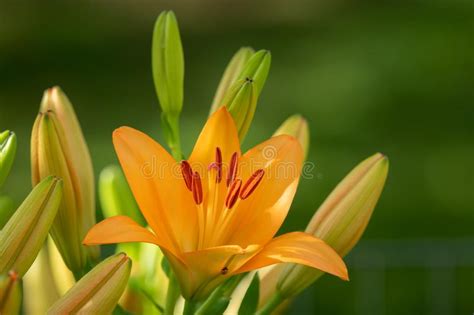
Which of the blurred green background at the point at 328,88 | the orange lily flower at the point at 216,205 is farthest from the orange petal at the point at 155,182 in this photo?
the blurred green background at the point at 328,88

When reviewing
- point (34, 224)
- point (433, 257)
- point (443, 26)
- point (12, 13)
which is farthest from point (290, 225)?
point (34, 224)

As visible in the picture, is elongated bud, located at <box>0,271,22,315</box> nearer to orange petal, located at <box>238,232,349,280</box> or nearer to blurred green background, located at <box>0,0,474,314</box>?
orange petal, located at <box>238,232,349,280</box>

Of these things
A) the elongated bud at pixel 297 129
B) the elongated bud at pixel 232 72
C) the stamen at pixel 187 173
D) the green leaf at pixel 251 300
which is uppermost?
the elongated bud at pixel 232 72

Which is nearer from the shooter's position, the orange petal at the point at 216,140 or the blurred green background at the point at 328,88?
the orange petal at the point at 216,140

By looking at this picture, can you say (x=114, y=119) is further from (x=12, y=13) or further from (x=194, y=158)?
(x=194, y=158)

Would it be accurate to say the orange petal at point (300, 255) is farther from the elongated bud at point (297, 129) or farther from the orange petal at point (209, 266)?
the elongated bud at point (297, 129)

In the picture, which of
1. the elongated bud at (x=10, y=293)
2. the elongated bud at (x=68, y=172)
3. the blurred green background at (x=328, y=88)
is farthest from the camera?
the blurred green background at (x=328, y=88)
